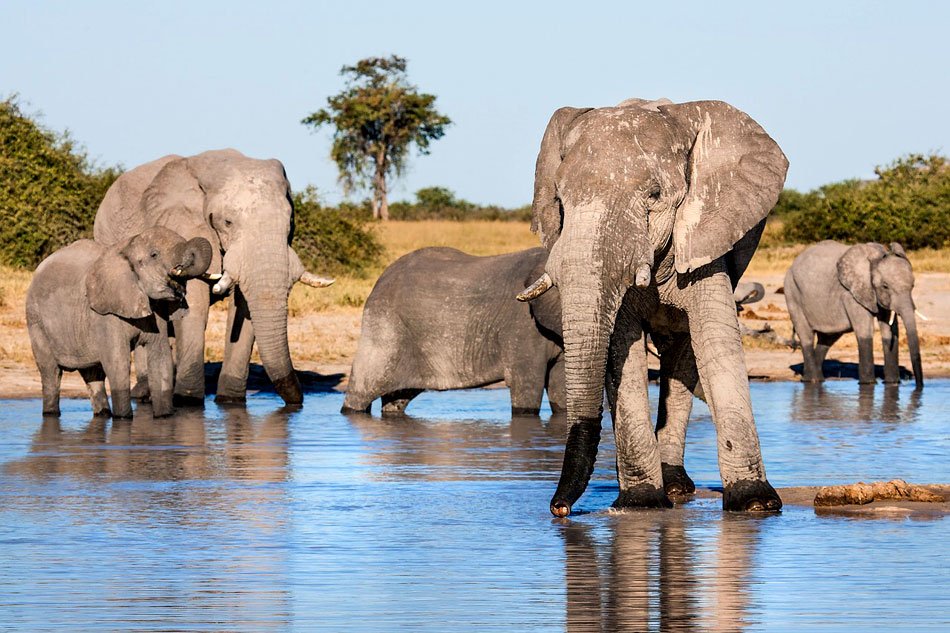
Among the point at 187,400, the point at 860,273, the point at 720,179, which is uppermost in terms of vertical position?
the point at 860,273

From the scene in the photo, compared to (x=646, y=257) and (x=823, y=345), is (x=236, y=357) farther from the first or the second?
(x=646, y=257)

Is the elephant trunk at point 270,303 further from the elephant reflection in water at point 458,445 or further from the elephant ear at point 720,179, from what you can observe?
the elephant ear at point 720,179

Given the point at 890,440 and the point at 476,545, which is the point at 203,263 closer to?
the point at 890,440

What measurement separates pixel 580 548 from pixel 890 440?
191 inches

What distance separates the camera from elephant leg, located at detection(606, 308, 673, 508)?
7.28 m

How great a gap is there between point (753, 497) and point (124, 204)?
888 centimetres

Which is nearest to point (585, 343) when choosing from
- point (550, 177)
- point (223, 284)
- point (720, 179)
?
point (550, 177)

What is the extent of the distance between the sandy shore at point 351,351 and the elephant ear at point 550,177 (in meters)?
7.68

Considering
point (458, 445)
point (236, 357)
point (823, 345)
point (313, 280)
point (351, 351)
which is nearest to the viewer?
point (458, 445)

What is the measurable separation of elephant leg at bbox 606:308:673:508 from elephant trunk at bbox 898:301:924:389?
8530mm

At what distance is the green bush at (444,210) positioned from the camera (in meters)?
54.2

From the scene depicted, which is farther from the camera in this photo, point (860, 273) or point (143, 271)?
point (860, 273)

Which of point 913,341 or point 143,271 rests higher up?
point 143,271

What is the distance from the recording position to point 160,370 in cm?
1215
